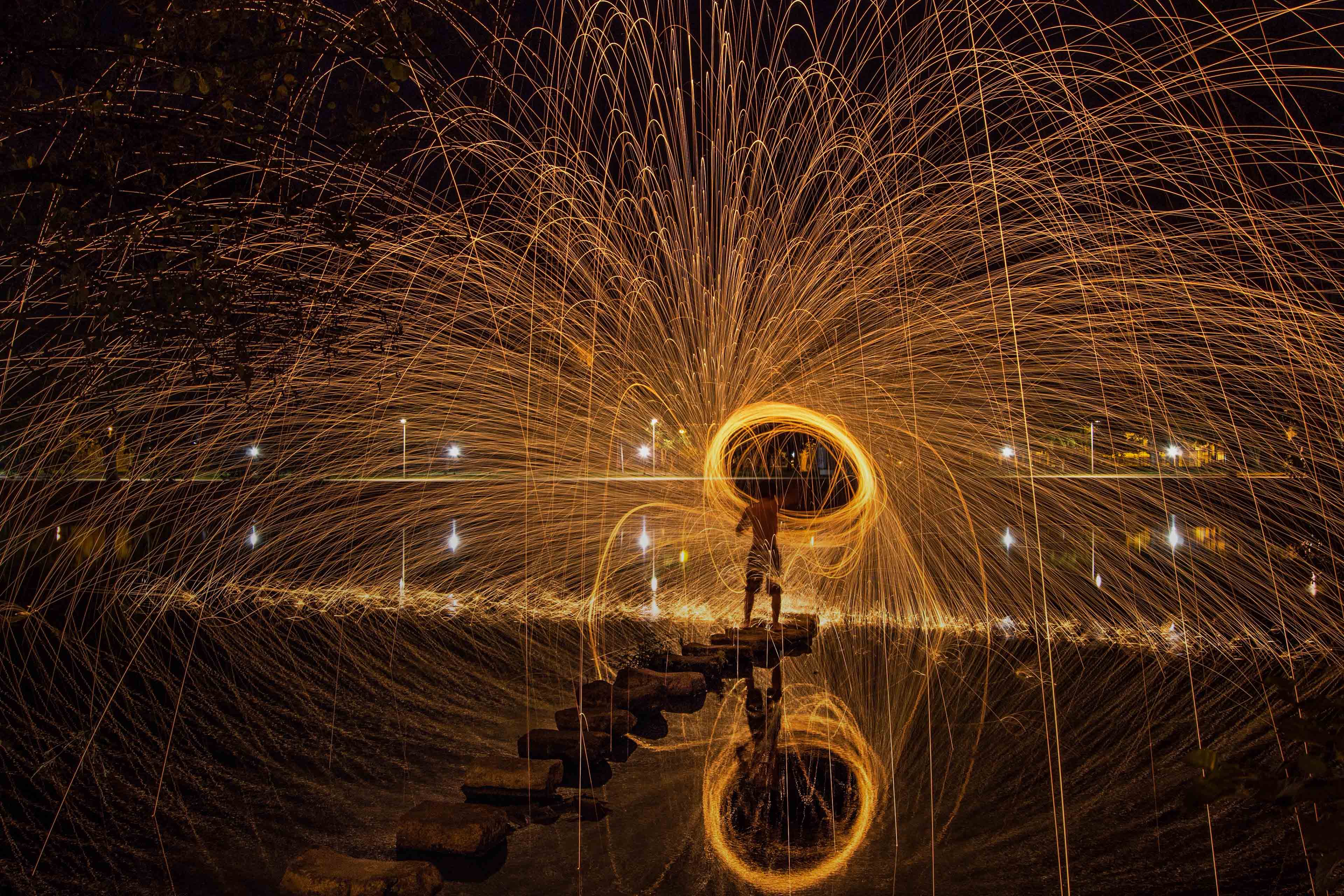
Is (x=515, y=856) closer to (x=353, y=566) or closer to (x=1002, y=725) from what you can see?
(x=1002, y=725)

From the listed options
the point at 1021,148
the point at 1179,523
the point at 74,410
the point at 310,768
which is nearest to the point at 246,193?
the point at 310,768

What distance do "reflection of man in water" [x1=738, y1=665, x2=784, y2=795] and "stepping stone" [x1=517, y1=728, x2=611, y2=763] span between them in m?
0.96

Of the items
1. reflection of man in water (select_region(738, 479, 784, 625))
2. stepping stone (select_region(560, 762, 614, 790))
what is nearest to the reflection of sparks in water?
stepping stone (select_region(560, 762, 614, 790))

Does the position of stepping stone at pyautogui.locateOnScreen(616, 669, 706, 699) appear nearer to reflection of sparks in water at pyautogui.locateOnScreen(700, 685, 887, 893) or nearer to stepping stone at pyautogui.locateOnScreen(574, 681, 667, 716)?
stepping stone at pyautogui.locateOnScreen(574, 681, 667, 716)

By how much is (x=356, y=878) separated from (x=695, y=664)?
4934 mm

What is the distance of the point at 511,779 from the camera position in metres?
5.87

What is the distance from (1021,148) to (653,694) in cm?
674

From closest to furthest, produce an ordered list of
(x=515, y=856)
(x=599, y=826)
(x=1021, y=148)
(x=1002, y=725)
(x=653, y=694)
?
(x=515, y=856), (x=599, y=826), (x=1002, y=725), (x=653, y=694), (x=1021, y=148)

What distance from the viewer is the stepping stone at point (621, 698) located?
295 inches

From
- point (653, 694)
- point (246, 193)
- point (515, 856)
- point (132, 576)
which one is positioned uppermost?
point (246, 193)

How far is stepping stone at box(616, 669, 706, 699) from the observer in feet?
26.5

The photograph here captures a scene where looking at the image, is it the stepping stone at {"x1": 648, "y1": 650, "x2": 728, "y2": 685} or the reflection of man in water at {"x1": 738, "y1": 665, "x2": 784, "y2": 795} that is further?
the stepping stone at {"x1": 648, "y1": 650, "x2": 728, "y2": 685}

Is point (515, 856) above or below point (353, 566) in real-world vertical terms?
below

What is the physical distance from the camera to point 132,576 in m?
14.3
